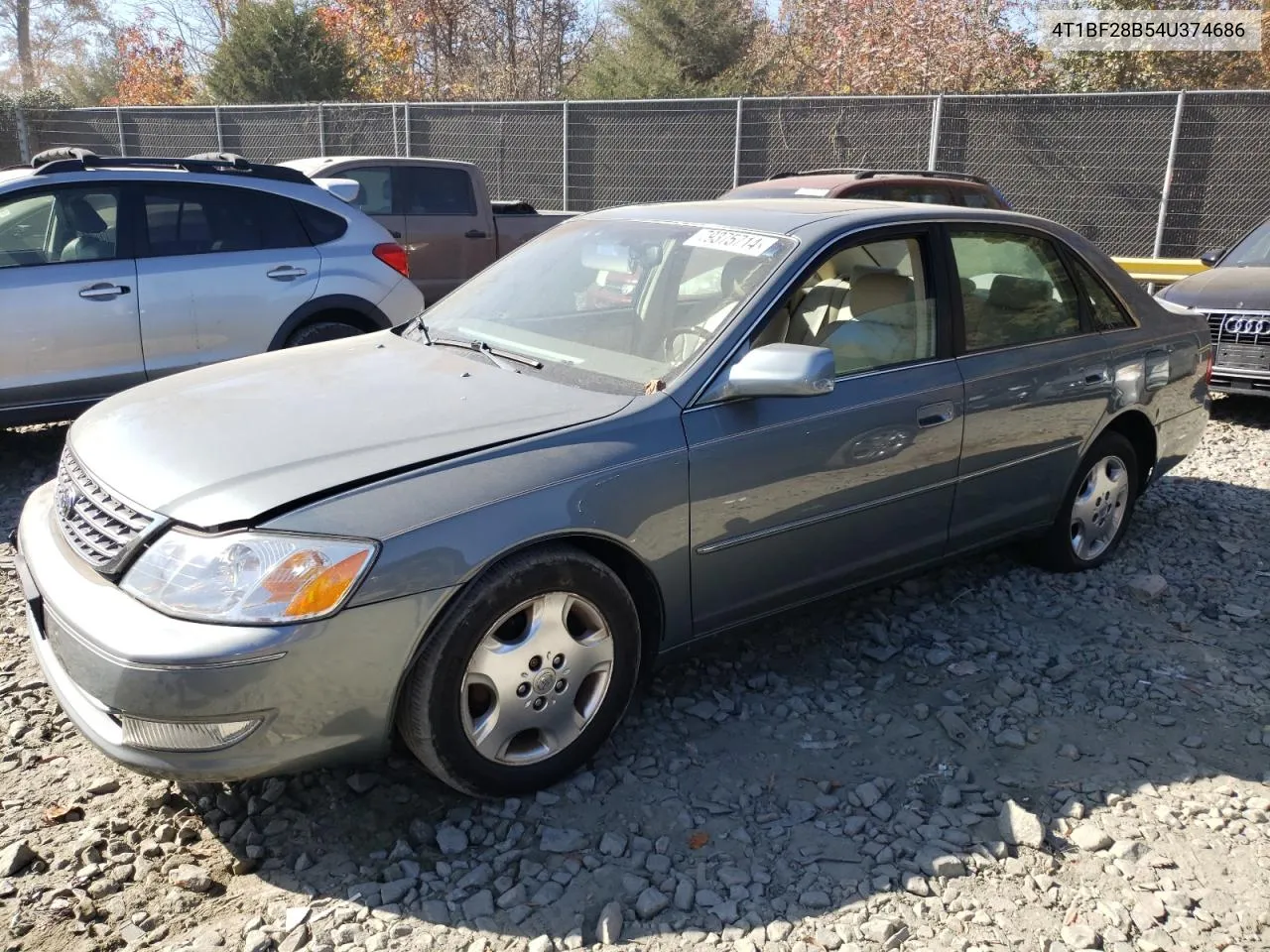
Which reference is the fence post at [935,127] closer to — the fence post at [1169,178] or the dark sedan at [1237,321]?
the fence post at [1169,178]

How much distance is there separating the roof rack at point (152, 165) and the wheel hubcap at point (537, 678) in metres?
4.63

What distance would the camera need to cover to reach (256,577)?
252 centimetres

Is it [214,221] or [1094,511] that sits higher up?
[214,221]

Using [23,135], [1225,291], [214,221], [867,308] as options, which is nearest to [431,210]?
[214,221]

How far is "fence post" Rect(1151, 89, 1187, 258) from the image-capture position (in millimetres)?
12563

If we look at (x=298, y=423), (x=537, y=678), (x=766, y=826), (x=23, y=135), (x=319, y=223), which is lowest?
(x=766, y=826)

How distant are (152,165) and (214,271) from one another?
76 cm

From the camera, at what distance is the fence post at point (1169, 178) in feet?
41.2

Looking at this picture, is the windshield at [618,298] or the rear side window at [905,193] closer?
the windshield at [618,298]

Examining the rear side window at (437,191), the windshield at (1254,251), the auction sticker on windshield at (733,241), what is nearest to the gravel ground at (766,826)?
the auction sticker on windshield at (733,241)

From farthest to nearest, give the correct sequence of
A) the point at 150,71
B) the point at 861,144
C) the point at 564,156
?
the point at 150,71
the point at 564,156
the point at 861,144

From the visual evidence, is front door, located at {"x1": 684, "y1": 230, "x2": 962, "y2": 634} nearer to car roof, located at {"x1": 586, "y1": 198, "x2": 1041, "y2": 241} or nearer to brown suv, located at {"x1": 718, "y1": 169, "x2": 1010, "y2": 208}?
car roof, located at {"x1": 586, "y1": 198, "x2": 1041, "y2": 241}

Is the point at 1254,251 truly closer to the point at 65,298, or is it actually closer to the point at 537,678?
the point at 537,678

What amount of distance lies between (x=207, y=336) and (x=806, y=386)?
4264 mm
